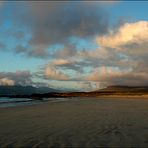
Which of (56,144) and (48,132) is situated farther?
(48,132)

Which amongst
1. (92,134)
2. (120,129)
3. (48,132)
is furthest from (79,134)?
(120,129)

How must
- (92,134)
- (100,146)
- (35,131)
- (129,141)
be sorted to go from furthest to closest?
(35,131), (92,134), (129,141), (100,146)

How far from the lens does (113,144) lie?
31.9 feet

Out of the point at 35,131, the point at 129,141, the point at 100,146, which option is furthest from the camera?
the point at 35,131

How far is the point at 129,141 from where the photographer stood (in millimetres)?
10266

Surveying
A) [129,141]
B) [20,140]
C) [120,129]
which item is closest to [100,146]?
[129,141]

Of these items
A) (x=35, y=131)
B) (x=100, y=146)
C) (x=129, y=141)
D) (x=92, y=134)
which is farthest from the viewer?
(x=35, y=131)

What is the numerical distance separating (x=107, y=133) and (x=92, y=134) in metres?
0.64

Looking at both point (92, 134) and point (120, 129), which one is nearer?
point (92, 134)

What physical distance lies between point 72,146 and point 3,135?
11.5 ft

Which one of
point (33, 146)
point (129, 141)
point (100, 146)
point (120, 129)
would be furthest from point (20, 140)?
point (120, 129)

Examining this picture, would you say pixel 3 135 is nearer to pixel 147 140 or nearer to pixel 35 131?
pixel 35 131

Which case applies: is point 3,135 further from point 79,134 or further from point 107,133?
point 107,133

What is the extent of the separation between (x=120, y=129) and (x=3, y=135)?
4.82 m
